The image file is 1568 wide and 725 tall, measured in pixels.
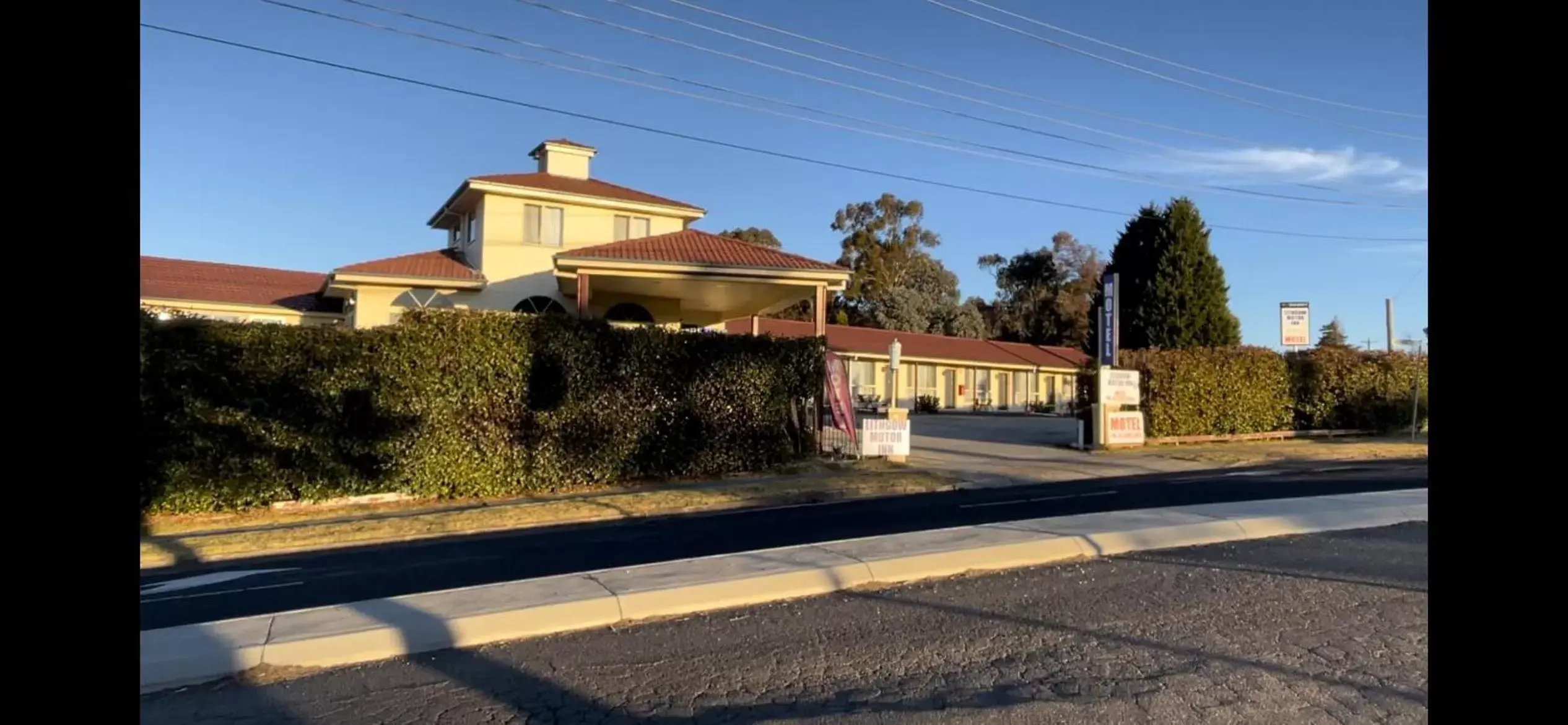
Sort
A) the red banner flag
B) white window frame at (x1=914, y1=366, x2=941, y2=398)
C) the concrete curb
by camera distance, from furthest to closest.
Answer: white window frame at (x1=914, y1=366, x2=941, y2=398) < the red banner flag < the concrete curb

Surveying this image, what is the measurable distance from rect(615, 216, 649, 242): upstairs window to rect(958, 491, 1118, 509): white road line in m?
17.1

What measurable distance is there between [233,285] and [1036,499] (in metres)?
30.4

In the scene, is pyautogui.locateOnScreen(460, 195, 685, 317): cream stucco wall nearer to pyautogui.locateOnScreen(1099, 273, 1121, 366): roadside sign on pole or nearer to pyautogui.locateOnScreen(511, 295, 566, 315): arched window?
pyautogui.locateOnScreen(511, 295, 566, 315): arched window

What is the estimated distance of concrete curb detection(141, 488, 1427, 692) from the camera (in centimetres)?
584

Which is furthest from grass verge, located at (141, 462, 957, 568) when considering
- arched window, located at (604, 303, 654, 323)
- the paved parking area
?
arched window, located at (604, 303, 654, 323)

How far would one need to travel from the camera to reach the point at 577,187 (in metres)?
28.7

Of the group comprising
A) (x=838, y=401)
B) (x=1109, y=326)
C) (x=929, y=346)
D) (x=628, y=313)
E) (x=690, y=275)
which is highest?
(x=690, y=275)

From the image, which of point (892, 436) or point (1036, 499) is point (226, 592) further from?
point (892, 436)

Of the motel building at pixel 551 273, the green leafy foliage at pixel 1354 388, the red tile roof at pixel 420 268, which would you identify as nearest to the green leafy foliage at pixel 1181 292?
the green leafy foliage at pixel 1354 388

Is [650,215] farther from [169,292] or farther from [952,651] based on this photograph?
[952,651]

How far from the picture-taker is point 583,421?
17188 millimetres

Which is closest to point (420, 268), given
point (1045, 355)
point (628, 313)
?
point (628, 313)
